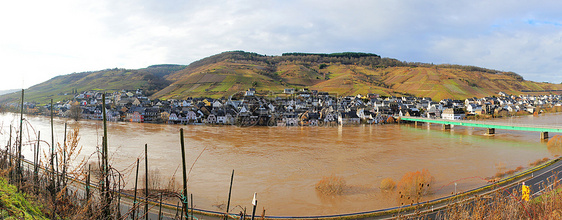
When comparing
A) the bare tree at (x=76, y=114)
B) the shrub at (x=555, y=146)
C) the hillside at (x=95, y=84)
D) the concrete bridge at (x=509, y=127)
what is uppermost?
the hillside at (x=95, y=84)

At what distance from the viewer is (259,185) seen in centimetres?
1219

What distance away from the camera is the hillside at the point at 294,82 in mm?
70312

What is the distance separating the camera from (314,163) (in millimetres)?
16547

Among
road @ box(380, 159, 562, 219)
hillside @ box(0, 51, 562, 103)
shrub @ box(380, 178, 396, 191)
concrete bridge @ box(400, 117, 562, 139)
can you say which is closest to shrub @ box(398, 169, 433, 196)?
shrub @ box(380, 178, 396, 191)

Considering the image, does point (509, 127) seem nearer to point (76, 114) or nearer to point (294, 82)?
point (76, 114)

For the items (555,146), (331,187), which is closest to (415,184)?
(331,187)

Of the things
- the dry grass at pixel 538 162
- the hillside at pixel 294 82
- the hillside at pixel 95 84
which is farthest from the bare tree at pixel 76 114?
the dry grass at pixel 538 162

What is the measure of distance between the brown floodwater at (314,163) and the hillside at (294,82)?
39.0m

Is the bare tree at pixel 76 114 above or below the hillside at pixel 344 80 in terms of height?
below

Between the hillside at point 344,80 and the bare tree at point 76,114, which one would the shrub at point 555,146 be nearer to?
the hillside at point 344,80

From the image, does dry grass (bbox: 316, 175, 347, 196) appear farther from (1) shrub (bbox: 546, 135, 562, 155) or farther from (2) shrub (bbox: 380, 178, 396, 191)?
(1) shrub (bbox: 546, 135, 562, 155)

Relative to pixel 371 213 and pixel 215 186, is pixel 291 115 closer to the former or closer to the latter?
pixel 215 186

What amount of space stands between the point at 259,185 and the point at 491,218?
867cm

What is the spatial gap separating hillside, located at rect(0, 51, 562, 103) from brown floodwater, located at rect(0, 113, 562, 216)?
3898 centimetres
